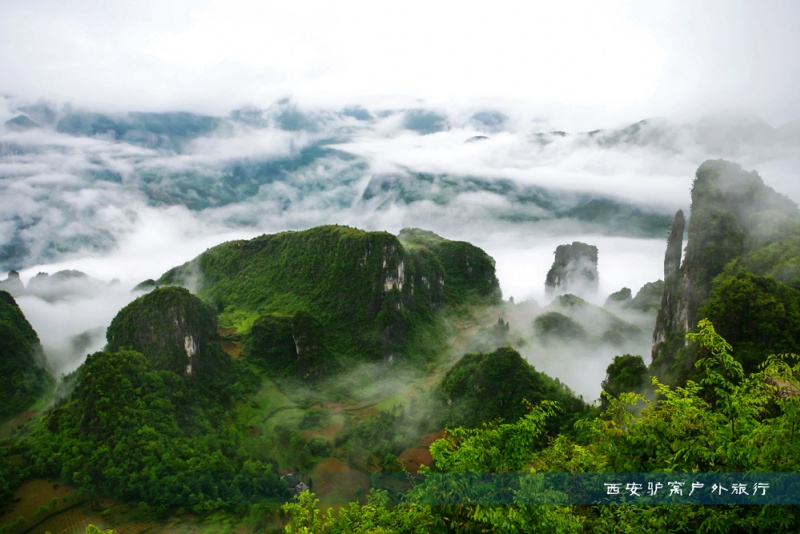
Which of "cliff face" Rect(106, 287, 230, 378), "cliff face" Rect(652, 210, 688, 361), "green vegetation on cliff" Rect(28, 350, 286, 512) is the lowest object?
"green vegetation on cliff" Rect(28, 350, 286, 512)

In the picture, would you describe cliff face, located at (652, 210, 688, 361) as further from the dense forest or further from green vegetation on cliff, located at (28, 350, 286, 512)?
green vegetation on cliff, located at (28, 350, 286, 512)

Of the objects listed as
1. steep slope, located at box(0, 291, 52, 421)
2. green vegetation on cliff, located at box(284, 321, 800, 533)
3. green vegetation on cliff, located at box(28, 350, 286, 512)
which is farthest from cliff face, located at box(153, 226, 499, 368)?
green vegetation on cliff, located at box(284, 321, 800, 533)

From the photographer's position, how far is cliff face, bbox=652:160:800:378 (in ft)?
Result: 148

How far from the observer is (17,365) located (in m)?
62.0

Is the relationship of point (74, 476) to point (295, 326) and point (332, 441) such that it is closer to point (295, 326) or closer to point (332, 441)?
point (332, 441)

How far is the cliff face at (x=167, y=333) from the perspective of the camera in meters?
55.8

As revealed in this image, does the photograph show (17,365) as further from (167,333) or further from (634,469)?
(634,469)

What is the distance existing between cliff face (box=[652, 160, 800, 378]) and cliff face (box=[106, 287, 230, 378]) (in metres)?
54.5

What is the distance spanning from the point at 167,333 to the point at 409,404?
109 ft

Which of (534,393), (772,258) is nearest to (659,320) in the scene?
(772,258)

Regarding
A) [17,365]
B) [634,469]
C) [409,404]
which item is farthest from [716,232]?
[17,365]

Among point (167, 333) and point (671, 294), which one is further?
point (167, 333)

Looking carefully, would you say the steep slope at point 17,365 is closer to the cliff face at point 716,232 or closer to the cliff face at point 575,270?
the cliff face at point 716,232

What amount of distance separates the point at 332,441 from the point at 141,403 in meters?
21.0
